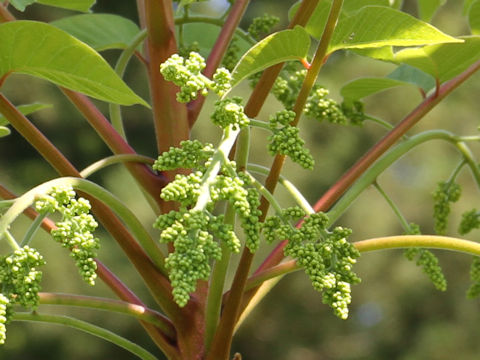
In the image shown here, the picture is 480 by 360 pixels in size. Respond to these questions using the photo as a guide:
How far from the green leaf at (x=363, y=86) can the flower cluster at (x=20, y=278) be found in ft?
1.90

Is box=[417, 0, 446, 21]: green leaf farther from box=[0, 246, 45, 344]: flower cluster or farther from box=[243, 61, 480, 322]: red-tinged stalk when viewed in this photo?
box=[0, 246, 45, 344]: flower cluster

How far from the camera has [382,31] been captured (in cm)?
86

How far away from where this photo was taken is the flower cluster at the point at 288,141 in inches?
30.4

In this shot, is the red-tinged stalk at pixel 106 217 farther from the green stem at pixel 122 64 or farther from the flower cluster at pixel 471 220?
the flower cluster at pixel 471 220

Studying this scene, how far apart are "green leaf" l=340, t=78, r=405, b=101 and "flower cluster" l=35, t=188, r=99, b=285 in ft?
1.71

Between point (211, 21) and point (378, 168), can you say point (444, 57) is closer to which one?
point (378, 168)

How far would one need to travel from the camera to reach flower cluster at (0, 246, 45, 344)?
73 centimetres

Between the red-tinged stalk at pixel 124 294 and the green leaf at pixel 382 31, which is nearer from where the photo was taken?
the green leaf at pixel 382 31

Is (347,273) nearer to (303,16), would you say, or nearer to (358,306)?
(303,16)

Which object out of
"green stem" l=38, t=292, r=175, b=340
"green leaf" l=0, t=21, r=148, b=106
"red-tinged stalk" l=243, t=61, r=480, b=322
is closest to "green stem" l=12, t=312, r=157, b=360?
"green stem" l=38, t=292, r=175, b=340

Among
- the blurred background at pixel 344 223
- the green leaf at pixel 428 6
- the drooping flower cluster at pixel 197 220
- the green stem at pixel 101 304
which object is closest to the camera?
the drooping flower cluster at pixel 197 220

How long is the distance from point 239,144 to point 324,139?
1034 cm

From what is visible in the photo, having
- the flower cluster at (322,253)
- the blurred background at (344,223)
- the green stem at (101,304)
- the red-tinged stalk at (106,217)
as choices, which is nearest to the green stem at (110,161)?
the red-tinged stalk at (106,217)

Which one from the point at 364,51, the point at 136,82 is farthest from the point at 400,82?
the point at 136,82
